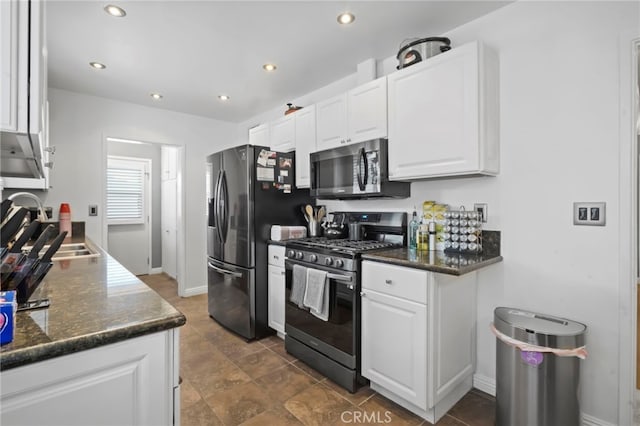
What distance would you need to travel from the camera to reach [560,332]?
58.6 inches

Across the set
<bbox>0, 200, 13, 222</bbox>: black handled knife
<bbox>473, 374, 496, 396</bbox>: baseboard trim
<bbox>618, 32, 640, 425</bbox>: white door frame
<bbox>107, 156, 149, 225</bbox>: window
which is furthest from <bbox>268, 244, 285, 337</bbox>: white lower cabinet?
<bbox>107, 156, 149, 225</bbox>: window

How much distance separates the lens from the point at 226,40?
2.32 meters

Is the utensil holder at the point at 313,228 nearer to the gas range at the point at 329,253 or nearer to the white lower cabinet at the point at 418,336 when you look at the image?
the gas range at the point at 329,253

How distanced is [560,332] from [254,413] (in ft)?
5.62

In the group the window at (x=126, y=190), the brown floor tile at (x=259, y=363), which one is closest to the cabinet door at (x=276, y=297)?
the brown floor tile at (x=259, y=363)

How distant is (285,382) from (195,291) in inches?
103

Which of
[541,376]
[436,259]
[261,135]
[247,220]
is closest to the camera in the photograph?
[541,376]

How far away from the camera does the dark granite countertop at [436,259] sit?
1.61 metres

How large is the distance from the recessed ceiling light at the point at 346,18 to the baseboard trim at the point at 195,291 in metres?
3.74

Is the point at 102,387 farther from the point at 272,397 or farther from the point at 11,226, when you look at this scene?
the point at 272,397

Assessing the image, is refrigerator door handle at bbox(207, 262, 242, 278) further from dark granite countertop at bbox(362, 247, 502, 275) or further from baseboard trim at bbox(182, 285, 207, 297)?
dark granite countertop at bbox(362, 247, 502, 275)

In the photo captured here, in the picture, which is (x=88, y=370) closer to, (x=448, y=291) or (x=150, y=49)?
(x=448, y=291)

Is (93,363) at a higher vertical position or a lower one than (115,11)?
lower

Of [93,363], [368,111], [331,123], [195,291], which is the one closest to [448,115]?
[368,111]
